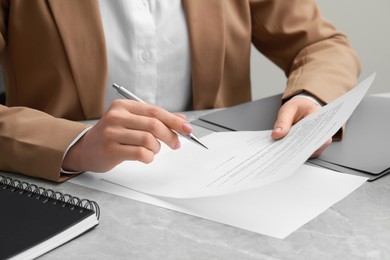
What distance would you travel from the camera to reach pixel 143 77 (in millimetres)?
1401

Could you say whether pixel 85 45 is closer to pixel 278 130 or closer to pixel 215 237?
pixel 278 130

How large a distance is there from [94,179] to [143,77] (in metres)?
0.50

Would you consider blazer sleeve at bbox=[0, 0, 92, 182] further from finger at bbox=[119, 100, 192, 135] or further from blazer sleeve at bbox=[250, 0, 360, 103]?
blazer sleeve at bbox=[250, 0, 360, 103]

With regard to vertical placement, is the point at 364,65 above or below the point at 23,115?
below

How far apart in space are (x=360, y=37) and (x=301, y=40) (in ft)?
4.39

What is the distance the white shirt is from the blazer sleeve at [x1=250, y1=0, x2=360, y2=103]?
0.24 metres

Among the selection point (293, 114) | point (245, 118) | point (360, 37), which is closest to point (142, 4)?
point (245, 118)

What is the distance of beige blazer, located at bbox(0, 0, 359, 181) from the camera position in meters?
1.28

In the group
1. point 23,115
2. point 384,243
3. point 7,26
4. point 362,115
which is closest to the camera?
point 384,243

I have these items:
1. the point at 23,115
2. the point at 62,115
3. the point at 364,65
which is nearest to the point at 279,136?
the point at 23,115

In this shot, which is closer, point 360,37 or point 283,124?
point 283,124

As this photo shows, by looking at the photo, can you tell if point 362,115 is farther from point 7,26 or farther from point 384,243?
point 7,26

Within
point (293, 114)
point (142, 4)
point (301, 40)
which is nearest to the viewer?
point (293, 114)

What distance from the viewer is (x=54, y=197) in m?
0.81
